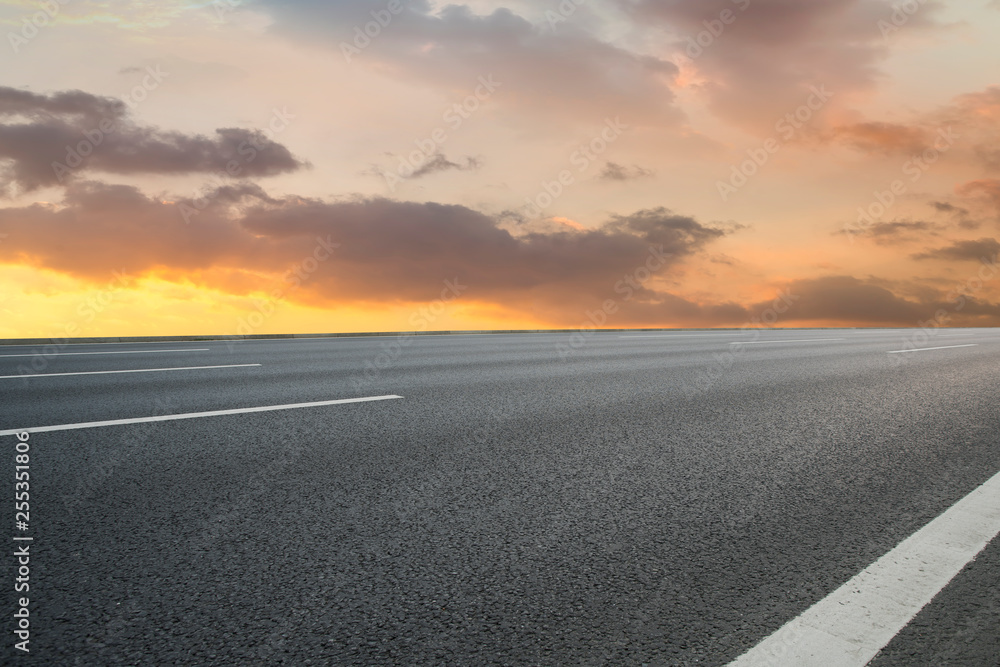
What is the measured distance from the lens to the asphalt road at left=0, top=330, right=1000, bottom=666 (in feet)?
6.72

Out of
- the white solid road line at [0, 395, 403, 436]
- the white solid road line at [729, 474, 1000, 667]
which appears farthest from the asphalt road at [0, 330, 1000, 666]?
the white solid road line at [0, 395, 403, 436]

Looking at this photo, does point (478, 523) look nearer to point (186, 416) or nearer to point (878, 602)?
point (878, 602)

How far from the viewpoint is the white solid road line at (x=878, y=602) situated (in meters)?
1.94

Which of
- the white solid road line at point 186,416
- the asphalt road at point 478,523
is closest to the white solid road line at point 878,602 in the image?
the asphalt road at point 478,523

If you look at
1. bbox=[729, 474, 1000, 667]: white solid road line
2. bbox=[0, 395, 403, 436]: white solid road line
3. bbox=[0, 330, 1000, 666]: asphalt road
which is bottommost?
bbox=[729, 474, 1000, 667]: white solid road line

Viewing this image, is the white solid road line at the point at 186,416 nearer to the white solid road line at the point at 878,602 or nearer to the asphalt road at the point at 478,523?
the asphalt road at the point at 478,523

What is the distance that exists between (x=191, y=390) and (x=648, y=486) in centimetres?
550

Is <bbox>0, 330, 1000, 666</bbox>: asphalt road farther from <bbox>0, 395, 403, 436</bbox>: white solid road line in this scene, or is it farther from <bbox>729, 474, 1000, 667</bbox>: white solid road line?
<bbox>0, 395, 403, 436</bbox>: white solid road line

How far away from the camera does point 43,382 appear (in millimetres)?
7922

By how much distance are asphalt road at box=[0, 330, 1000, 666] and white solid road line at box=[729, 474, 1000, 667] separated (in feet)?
0.17

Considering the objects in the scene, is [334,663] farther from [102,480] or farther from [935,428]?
[935,428]

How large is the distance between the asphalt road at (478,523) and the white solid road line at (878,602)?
0.05m

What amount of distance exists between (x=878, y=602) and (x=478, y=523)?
63.0 inches

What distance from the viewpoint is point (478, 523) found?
9.92 feet
